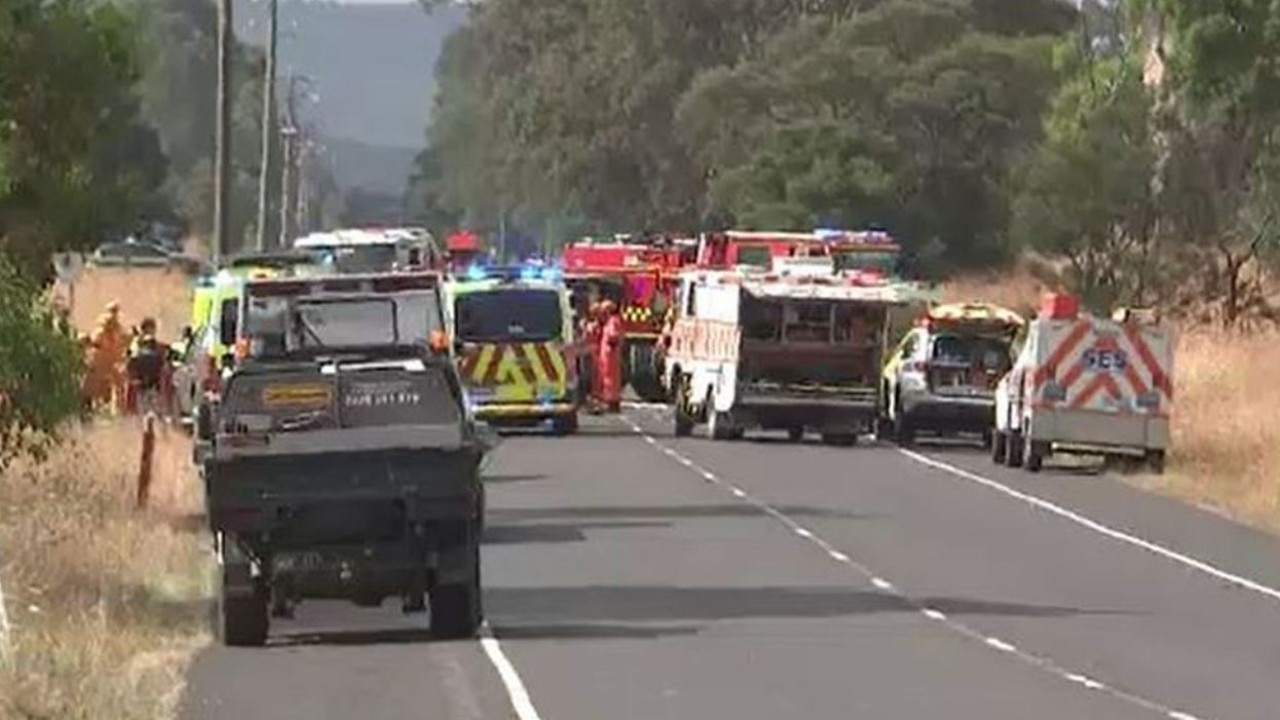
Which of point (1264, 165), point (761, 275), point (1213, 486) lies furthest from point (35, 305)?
point (1264, 165)

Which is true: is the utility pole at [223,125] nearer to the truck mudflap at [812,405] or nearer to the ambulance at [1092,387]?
the truck mudflap at [812,405]

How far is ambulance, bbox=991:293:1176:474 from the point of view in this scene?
145 ft

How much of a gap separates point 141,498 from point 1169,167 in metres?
42.2

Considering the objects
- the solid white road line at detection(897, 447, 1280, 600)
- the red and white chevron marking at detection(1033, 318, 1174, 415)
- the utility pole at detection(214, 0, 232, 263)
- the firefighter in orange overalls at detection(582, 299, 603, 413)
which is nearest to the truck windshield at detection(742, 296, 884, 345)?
the solid white road line at detection(897, 447, 1280, 600)

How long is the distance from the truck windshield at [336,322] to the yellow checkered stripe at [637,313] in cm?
3457

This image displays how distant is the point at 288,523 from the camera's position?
22391 mm

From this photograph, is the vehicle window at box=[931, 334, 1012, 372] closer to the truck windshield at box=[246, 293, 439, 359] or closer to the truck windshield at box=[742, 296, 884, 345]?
the truck windshield at box=[742, 296, 884, 345]

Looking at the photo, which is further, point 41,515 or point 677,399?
point 677,399

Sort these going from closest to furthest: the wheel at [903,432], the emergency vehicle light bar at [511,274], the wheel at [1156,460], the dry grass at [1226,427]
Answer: the dry grass at [1226,427] → the wheel at [1156,460] → the wheel at [903,432] → the emergency vehicle light bar at [511,274]

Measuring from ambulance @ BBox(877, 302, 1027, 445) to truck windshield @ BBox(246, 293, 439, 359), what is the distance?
21653mm

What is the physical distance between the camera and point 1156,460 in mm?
45031

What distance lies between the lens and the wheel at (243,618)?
74.9 feet

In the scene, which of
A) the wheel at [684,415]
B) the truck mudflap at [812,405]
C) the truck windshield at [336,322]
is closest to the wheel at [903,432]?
the truck mudflap at [812,405]

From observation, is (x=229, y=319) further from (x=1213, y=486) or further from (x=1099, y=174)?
(x=1099, y=174)
